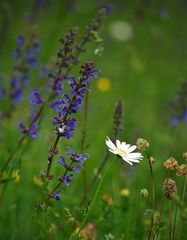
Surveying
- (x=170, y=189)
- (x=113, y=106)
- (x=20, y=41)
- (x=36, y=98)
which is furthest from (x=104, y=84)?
(x=170, y=189)

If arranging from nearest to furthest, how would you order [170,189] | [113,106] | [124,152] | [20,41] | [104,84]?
[170,189]
[124,152]
[20,41]
[113,106]
[104,84]

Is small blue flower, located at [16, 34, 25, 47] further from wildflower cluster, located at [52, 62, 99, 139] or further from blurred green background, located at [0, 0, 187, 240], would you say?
wildflower cluster, located at [52, 62, 99, 139]

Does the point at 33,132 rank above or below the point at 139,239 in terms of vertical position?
above

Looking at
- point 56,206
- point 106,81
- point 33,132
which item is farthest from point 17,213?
point 106,81

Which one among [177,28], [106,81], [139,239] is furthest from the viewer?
[177,28]

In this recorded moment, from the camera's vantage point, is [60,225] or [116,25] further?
[116,25]

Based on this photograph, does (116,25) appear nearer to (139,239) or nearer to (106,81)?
(106,81)

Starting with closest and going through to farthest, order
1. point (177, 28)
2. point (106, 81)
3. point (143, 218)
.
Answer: point (143, 218) → point (106, 81) → point (177, 28)

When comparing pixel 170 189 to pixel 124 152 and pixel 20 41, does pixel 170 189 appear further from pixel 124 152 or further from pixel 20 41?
pixel 20 41
